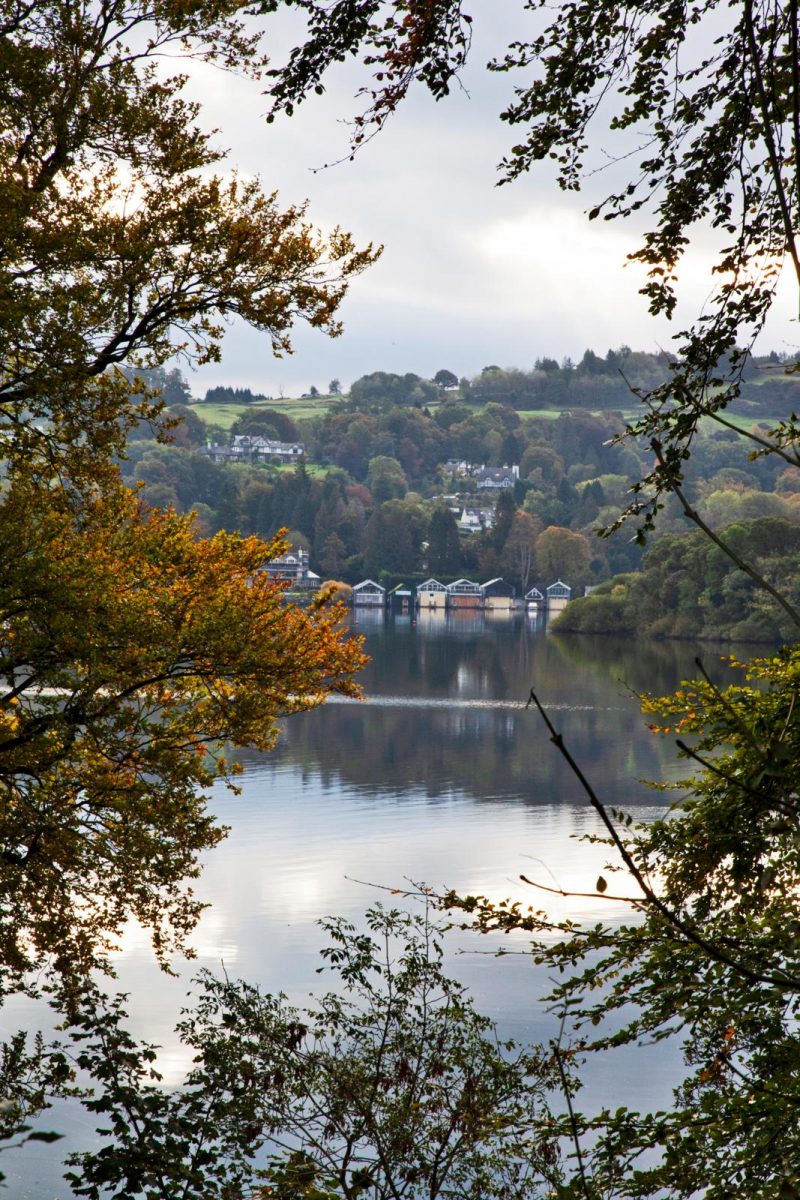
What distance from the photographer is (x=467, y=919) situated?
15094 mm

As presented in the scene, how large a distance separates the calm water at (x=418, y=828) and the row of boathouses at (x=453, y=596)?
58.1 metres

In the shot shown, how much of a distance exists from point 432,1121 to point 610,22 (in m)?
6.44

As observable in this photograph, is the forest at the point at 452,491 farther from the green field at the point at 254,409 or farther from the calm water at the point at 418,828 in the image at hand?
the calm water at the point at 418,828

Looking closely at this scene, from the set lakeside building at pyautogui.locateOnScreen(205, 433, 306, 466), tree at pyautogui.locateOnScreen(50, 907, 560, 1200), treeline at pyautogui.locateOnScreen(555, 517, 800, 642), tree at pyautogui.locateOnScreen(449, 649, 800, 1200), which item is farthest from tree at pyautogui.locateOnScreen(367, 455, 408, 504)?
tree at pyautogui.locateOnScreen(449, 649, 800, 1200)

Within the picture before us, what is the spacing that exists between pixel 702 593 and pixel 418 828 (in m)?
45.0

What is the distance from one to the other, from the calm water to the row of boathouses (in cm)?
5808

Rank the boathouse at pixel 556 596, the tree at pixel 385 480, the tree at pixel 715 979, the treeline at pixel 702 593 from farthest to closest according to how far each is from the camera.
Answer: the tree at pixel 385 480 < the boathouse at pixel 556 596 < the treeline at pixel 702 593 < the tree at pixel 715 979

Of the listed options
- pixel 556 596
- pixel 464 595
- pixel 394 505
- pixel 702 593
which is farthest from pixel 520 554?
pixel 702 593

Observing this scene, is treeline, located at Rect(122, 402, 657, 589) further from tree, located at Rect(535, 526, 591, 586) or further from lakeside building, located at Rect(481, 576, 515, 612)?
lakeside building, located at Rect(481, 576, 515, 612)

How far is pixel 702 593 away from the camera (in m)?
64.8

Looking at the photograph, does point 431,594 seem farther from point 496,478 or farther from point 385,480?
point 496,478

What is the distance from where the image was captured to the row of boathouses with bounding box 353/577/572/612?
108750 millimetres

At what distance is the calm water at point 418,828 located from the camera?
1356cm

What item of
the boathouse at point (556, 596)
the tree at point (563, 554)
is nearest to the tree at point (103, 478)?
the tree at point (563, 554)
